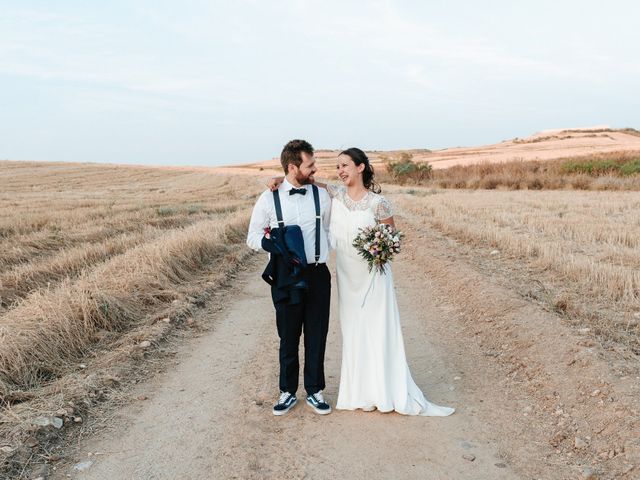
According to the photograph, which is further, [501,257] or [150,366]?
[501,257]

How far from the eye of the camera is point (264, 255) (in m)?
14.4

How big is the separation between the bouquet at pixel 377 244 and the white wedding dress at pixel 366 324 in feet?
0.59

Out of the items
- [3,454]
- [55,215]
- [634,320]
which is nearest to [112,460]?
[3,454]

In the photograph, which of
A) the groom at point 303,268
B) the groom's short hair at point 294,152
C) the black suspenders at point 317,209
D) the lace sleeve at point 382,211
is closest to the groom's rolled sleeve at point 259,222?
the groom at point 303,268

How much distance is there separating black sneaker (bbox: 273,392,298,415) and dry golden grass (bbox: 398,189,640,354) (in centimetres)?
340

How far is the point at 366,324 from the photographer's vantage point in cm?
550

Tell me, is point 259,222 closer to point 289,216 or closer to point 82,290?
point 289,216

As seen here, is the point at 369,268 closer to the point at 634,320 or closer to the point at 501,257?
the point at 634,320

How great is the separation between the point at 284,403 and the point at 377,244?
1638 millimetres

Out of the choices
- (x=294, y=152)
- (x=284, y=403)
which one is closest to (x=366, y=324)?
(x=284, y=403)

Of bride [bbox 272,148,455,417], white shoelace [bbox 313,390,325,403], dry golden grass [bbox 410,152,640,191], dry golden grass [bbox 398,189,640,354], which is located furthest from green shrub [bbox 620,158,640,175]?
white shoelace [bbox 313,390,325,403]

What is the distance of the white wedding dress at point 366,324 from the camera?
17.7 feet

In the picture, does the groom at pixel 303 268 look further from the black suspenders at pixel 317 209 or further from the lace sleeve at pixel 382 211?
the lace sleeve at pixel 382 211

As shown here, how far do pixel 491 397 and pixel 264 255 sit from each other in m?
9.21
